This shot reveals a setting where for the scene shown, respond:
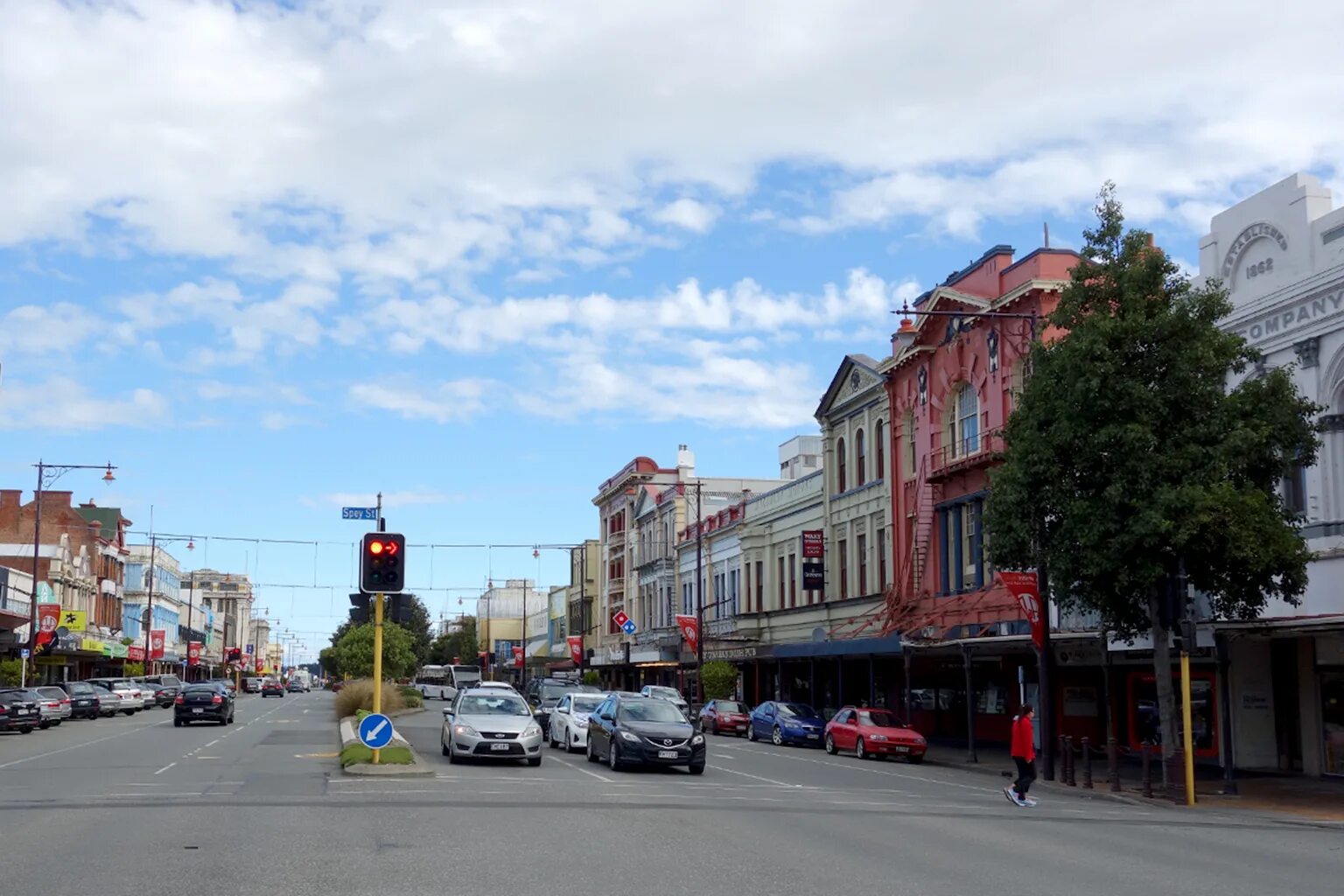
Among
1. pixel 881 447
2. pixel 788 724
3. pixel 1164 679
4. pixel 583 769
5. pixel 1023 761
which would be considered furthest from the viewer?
pixel 881 447

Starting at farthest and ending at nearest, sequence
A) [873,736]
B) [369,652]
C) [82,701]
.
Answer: [369,652]
[82,701]
[873,736]

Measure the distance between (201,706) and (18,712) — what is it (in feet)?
18.8

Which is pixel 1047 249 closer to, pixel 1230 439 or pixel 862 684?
pixel 1230 439

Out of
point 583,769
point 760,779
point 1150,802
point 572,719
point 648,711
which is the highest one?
point 648,711

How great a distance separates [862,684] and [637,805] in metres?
32.6

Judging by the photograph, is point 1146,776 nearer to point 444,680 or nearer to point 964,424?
point 964,424

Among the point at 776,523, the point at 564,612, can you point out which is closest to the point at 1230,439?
the point at 776,523

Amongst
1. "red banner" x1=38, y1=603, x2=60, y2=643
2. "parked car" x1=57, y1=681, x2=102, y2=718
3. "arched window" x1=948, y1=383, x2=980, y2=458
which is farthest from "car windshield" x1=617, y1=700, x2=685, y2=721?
"red banner" x1=38, y1=603, x2=60, y2=643

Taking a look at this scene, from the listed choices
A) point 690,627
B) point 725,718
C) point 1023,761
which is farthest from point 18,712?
point 1023,761

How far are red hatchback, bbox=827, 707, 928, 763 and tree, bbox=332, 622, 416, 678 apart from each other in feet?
156

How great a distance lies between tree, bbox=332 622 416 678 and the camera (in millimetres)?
82125

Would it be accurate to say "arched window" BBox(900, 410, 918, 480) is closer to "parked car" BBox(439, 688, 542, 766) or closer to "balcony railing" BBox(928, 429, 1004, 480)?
"balcony railing" BBox(928, 429, 1004, 480)

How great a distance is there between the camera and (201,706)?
45531 millimetres

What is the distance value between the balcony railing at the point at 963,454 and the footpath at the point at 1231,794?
9.98 m
